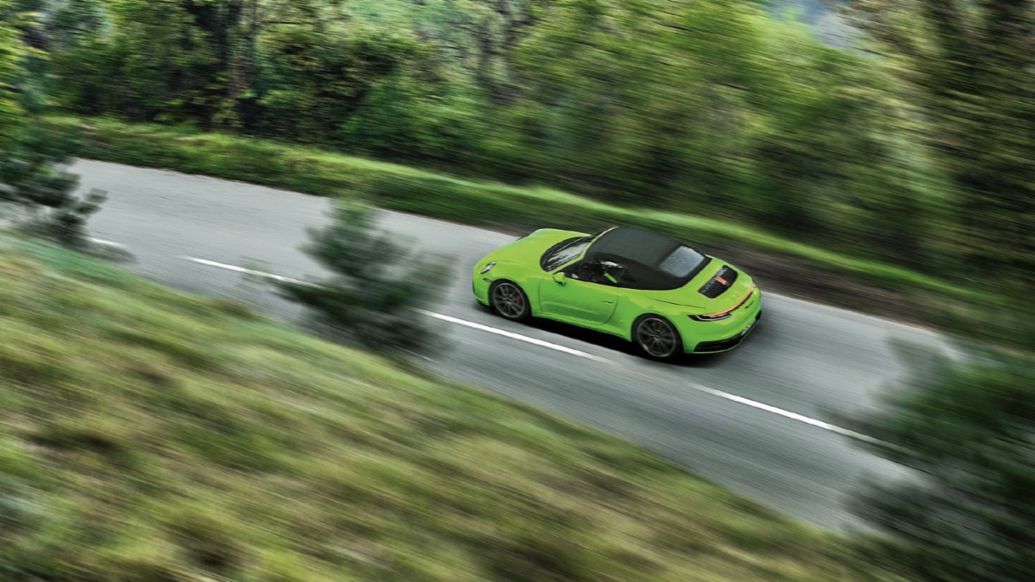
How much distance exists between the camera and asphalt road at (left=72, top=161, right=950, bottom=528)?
28.1 feet

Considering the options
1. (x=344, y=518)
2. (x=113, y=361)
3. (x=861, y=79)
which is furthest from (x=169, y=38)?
(x=344, y=518)

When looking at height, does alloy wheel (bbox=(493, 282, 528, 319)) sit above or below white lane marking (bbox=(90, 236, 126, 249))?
above

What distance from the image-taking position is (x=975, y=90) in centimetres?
1120

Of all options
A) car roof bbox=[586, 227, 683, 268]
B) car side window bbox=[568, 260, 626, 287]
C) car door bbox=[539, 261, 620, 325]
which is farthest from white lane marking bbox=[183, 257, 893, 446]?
car roof bbox=[586, 227, 683, 268]

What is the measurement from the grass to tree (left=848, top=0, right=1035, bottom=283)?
3.61 metres

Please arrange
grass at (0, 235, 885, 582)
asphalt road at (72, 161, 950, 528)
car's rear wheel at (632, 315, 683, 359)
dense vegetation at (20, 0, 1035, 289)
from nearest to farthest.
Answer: grass at (0, 235, 885, 582), asphalt road at (72, 161, 950, 528), car's rear wheel at (632, 315, 683, 359), dense vegetation at (20, 0, 1035, 289)

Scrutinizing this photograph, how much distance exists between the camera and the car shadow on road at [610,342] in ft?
34.0

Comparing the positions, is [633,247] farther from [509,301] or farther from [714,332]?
[509,301]

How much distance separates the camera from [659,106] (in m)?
16.7

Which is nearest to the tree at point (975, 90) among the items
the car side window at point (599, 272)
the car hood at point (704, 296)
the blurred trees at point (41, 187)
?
the car hood at point (704, 296)

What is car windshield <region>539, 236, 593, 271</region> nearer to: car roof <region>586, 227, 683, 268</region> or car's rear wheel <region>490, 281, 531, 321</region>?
car roof <region>586, 227, 683, 268</region>

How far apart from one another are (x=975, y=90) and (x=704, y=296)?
4647 mm

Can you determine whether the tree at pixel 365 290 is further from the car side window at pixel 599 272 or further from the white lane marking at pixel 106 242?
the white lane marking at pixel 106 242

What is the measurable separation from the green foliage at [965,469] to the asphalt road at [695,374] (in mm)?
652
